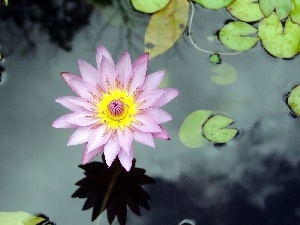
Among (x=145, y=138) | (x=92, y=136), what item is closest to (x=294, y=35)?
(x=145, y=138)

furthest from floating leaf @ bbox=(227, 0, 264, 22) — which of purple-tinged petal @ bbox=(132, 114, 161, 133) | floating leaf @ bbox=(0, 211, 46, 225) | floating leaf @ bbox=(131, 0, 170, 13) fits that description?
floating leaf @ bbox=(0, 211, 46, 225)

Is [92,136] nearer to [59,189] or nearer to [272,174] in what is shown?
[59,189]

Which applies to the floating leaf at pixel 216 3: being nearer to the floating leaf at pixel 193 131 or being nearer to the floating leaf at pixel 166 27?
the floating leaf at pixel 166 27

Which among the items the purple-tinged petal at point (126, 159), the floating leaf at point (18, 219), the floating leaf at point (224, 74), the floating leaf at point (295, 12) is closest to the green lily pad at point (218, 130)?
the floating leaf at point (224, 74)

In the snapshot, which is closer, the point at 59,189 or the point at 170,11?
the point at 59,189

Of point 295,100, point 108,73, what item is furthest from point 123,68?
point 295,100

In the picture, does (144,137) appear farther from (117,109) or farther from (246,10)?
(246,10)
